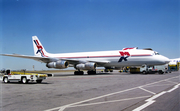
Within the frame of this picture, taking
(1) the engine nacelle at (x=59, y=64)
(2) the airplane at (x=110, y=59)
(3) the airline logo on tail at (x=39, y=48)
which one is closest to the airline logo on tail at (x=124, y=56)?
(2) the airplane at (x=110, y=59)

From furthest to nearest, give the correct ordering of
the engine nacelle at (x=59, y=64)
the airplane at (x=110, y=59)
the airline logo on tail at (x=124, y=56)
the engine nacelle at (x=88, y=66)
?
the airline logo on tail at (x=124, y=56) → the engine nacelle at (x=88, y=66) → the engine nacelle at (x=59, y=64) → the airplane at (x=110, y=59)

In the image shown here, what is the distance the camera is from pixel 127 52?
32.1 metres

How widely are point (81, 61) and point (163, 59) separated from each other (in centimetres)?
1482

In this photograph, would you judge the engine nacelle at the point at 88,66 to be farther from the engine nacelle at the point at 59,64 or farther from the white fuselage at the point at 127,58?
the engine nacelle at the point at 59,64

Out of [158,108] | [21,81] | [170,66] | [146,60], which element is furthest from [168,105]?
[170,66]

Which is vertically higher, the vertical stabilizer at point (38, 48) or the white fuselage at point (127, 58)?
the vertical stabilizer at point (38, 48)

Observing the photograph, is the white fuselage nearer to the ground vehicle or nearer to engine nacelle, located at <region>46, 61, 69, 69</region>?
engine nacelle, located at <region>46, 61, 69, 69</region>

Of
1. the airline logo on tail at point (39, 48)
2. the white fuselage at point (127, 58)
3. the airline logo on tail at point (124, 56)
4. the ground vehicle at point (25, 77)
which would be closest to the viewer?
the ground vehicle at point (25, 77)

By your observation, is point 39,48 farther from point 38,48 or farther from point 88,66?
point 88,66

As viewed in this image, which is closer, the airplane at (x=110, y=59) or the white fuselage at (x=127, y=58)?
the white fuselage at (x=127, y=58)

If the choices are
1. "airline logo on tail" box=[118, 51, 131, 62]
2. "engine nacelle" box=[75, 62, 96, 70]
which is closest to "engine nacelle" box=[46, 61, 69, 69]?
"engine nacelle" box=[75, 62, 96, 70]

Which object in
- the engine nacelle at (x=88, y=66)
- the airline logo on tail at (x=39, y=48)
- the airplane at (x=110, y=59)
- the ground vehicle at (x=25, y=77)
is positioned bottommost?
the ground vehicle at (x=25, y=77)

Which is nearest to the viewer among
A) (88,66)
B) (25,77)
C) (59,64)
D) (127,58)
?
(25,77)

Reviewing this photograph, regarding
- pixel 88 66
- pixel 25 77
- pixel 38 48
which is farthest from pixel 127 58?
pixel 38 48
